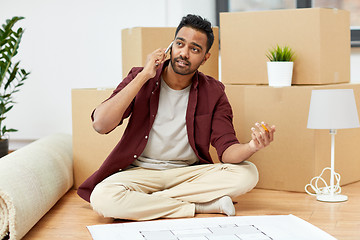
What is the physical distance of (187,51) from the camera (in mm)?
2061

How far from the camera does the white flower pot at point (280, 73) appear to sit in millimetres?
2424

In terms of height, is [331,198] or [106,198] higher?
[106,198]

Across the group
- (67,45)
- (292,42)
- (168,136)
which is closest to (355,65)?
(292,42)

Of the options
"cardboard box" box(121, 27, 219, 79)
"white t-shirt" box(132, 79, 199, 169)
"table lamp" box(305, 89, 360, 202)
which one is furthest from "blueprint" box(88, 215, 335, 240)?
"cardboard box" box(121, 27, 219, 79)

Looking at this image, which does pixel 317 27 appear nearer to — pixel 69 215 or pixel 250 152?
pixel 250 152

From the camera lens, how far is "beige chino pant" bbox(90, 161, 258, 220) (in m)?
1.95

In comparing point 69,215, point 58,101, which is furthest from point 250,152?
point 58,101

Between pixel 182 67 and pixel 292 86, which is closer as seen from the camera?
pixel 182 67

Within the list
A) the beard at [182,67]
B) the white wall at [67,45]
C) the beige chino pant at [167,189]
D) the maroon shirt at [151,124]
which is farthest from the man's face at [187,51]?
the white wall at [67,45]

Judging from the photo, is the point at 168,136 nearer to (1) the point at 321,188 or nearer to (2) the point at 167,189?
(2) the point at 167,189

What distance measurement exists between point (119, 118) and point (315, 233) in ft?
2.62

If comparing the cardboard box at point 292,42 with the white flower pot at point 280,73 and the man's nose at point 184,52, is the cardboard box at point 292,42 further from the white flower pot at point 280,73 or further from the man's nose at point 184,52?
the man's nose at point 184,52

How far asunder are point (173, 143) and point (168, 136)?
0.12 ft

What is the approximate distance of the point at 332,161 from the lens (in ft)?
7.50
